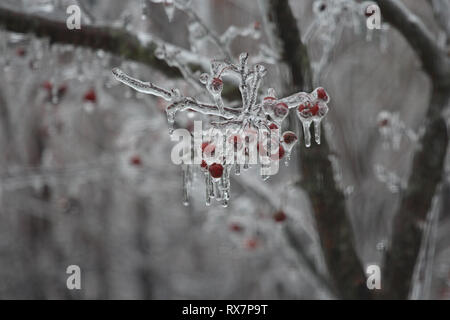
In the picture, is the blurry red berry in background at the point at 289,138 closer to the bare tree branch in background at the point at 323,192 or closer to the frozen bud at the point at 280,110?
the frozen bud at the point at 280,110

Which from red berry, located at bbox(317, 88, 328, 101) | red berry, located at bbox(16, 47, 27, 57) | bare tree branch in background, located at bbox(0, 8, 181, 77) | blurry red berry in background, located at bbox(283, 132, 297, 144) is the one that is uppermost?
red berry, located at bbox(16, 47, 27, 57)

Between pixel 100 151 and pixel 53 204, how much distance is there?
934 mm

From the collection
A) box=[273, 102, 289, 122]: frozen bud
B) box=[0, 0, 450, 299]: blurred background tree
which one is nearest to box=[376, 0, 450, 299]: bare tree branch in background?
box=[0, 0, 450, 299]: blurred background tree

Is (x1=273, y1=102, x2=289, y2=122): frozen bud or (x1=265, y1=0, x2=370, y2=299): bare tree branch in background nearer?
(x1=273, y1=102, x2=289, y2=122): frozen bud

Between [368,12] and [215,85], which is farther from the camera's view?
[368,12]

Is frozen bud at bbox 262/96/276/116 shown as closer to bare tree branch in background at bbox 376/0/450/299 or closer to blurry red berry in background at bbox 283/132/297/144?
blurry red berry in background at bbox 283/132/297/144

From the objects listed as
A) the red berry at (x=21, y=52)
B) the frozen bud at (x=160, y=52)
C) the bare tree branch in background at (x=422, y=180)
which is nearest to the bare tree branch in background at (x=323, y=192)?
the bare tree branch in background at (x=422, y=180)

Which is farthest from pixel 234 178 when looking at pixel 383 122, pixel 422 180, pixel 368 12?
pixel 368 12

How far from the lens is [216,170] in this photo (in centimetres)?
88

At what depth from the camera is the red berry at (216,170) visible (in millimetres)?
873

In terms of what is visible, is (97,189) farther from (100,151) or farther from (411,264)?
(411,264)

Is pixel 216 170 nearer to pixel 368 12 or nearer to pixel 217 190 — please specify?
pixel 217 190

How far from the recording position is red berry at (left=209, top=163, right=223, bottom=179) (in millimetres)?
873
